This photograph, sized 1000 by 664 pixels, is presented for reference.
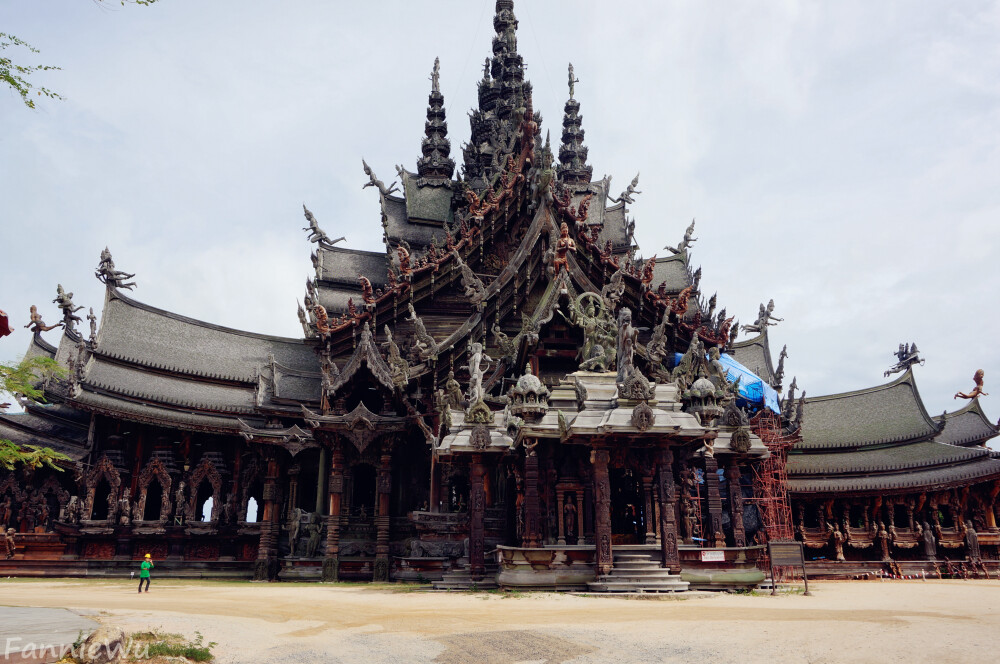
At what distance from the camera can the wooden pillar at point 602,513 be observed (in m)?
11.6

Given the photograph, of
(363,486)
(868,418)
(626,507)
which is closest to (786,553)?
(626,507)

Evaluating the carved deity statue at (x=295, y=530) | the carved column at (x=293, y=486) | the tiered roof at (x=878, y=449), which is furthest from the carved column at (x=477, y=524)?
the tiered roof at (x=878, y=449)

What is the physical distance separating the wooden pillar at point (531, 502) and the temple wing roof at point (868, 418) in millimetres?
17753

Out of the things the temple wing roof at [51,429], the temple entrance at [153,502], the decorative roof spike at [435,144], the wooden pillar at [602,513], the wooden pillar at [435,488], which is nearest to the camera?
the wooden pillar at [602,513]

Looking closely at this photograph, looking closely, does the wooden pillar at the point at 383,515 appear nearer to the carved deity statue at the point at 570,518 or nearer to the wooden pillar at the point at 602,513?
the carved deity statue at the point at 570,518

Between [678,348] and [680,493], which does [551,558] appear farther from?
[678,348]

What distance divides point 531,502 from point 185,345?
1841 cm

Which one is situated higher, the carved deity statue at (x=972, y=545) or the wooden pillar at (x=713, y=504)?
the wooden pillar at (x=713, y=504)

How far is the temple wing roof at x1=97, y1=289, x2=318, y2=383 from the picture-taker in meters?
24.8

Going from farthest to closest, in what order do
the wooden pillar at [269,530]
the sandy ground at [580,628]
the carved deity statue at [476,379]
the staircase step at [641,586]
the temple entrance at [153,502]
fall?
the temple entrance at [153,502] < the wooden pillar at [269,530] < the carved deity statue at [476,379] < the staircase step at [641,586] < the sandy ground at [580,628]

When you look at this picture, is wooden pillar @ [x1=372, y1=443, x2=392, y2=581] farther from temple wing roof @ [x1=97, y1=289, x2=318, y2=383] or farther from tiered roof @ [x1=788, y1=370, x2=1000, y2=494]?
tiered roof @ [x1=788, y1=370, x2=1000, y2=494]

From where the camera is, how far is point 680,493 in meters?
14.2

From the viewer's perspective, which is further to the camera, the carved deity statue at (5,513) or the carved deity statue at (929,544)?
the carved deity statue at (929,544)

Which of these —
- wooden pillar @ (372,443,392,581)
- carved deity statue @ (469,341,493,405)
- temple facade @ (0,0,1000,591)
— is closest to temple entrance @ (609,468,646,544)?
temple facade @ (0,0,1000,591)
